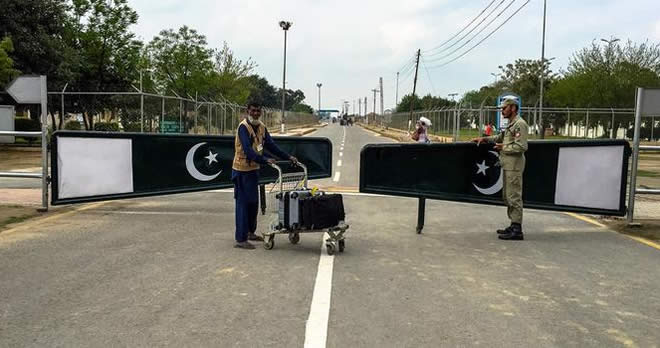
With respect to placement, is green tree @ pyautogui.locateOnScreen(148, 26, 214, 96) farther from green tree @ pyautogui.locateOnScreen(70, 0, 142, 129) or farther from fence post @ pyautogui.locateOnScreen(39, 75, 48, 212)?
fence post @ pyautogui.locateOnScreen(39, 75, 48, 212)

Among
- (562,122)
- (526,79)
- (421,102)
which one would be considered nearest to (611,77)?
(562,122)

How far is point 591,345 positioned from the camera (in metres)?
4.32

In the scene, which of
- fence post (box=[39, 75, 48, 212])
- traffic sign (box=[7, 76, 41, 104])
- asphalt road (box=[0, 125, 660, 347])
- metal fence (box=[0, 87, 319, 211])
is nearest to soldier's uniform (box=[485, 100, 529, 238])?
asphalt road (box=[0, 125, 660, 347])

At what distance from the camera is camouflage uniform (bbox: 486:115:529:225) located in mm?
8062

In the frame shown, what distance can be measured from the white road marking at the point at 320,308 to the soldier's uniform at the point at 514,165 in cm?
278

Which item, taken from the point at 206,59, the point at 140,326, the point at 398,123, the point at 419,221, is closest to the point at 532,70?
the point at 398,123

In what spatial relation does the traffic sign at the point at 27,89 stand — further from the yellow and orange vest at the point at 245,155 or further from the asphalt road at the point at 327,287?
the yellow and orange vest at the point at 245,155

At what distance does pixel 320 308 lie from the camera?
5.00 m

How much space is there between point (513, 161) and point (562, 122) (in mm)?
38262

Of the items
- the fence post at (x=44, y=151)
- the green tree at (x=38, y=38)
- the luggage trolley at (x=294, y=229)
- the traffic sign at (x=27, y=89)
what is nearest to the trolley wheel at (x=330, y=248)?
the luggage trolley at (x=294, y=229)

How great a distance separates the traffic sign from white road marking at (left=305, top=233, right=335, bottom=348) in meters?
5.93

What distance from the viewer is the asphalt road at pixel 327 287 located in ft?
14.6

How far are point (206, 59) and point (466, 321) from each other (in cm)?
3790

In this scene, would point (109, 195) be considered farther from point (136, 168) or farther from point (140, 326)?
point (140, 326)
